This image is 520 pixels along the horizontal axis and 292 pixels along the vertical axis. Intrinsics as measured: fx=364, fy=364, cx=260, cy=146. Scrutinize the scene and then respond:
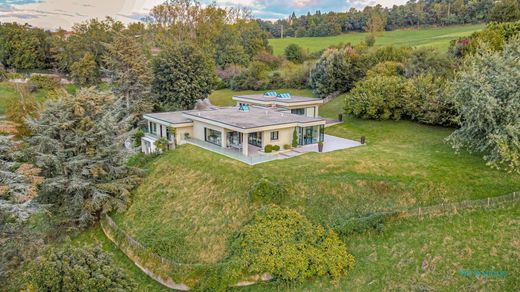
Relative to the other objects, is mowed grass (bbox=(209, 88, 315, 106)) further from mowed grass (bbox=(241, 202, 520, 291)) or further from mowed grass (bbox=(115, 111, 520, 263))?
mowed grass (bbox=(241, 202, 520, 291))

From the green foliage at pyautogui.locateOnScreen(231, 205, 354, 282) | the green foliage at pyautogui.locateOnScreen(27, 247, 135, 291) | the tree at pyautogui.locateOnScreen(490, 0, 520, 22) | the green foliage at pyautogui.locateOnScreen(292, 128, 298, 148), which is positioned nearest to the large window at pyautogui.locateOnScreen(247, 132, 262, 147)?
the green foliage at pyautogui.locateOnScreen(292, 128, 298, 148)

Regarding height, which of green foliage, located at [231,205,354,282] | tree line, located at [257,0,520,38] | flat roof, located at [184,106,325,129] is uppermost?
tree line, located at [257,0,520,38]

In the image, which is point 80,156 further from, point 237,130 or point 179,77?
point 179,77

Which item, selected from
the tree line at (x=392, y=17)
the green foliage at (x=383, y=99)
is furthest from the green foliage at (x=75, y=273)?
the tree line at (x=392, y=17)

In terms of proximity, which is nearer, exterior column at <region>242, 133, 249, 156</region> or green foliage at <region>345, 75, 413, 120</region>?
exterior column at <region>242, 133, 249, 156</region>

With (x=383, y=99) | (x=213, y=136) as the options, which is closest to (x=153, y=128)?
(x=213, y=136)

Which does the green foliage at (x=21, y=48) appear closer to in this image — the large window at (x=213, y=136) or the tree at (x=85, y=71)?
the tree at (x=85, y=71)
